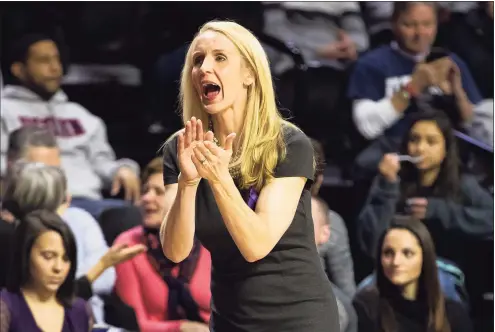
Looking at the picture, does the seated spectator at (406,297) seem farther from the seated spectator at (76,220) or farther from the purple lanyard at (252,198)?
the purple lanyard at (252,198)

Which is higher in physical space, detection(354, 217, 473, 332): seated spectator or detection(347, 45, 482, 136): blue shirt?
detection(347, 45, 482, 136): blue shirt

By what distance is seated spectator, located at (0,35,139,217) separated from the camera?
3.98 meters

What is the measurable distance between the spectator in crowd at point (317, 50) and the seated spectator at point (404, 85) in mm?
91

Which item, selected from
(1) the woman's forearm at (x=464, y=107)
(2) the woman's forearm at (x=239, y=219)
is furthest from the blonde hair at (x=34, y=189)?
(2) the woman's forearm at (x=239, y=219)

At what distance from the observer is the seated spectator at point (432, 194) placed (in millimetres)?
3936

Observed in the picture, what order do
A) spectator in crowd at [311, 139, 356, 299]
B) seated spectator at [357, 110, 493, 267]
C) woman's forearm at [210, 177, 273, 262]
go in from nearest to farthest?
woman's forearm at [210, 177, 273, 262] → spectator in crowd at [311, 139, 356, 299] → seated spectator at [357, 110, 493, 267]

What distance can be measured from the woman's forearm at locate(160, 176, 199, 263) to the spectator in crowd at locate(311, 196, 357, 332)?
1.77 meters

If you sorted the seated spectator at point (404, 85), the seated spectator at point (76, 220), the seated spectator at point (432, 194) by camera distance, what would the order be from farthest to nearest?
the seated spectator at point (404, 85), the seated spectator at point (432, 194), the seated spectator at point (76, 220)

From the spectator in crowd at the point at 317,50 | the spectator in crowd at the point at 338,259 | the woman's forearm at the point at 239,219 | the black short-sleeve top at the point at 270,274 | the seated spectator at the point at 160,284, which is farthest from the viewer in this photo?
the spectator in crowd at the point at 317,50

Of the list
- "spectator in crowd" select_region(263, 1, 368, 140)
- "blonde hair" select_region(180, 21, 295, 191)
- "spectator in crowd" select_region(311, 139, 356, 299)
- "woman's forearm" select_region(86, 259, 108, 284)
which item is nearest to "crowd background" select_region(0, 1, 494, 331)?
"spectator in crowd" select_region(263, 1, 368, 140)

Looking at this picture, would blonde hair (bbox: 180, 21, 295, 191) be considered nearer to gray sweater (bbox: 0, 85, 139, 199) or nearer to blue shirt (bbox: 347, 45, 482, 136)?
gray sweater (bbox: 0, 85, 139, 199)

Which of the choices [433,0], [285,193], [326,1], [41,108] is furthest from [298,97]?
[285,193]

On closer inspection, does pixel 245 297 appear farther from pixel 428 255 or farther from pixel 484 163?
pixel 484 163

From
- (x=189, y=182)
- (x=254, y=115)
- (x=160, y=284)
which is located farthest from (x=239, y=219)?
(x=160, y=284)
